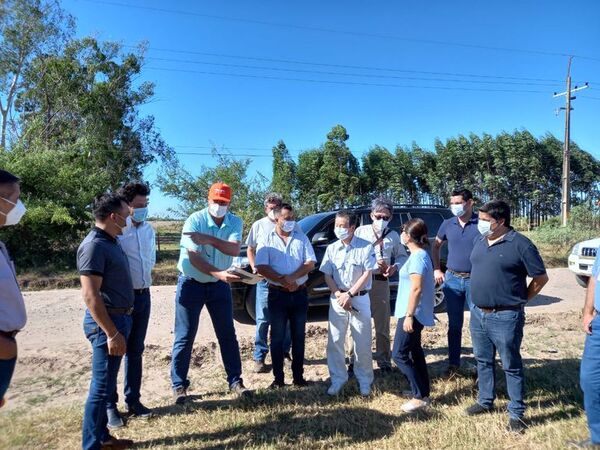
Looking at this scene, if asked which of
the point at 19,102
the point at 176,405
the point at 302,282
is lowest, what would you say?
the point at 176,405

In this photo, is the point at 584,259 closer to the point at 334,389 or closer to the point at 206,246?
the point at 334,389

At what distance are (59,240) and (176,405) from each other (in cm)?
1093

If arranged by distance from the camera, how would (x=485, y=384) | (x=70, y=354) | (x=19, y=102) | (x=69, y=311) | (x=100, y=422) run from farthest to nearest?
1. (x=19, y=102)
2. (x=69, y=311)
3. (x=70, y=354)
4. (x=485, y=384)
5. (x=100, y=422)

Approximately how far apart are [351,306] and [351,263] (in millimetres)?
419

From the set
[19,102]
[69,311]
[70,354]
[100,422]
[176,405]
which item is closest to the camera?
[100,422]

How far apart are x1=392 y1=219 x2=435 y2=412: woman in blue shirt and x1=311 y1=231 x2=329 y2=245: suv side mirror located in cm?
312

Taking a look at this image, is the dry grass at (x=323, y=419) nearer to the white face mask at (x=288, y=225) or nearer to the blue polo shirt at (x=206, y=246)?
the blue polo shirt at (x=206, y=246)

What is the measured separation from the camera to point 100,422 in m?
3.07

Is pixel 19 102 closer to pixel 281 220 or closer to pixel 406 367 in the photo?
pixel 281 220

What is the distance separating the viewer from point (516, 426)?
3523 mm

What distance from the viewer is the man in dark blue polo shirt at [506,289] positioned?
356 cm

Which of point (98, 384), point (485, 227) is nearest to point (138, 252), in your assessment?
point (98, 384)

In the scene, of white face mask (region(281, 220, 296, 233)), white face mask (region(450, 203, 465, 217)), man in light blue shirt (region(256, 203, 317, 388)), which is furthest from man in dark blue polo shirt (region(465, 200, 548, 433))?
white face mask (region(281, 220, 296, 233))

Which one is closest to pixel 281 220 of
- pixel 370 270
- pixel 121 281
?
pixel 370 270
